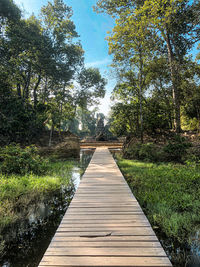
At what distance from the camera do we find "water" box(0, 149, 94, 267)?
7.84 ft

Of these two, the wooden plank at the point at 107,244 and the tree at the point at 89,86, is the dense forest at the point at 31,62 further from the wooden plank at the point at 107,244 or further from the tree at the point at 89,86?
the wooden plank at the point at 107,244

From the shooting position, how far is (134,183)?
17.9 ft

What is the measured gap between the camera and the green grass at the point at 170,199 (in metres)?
2.98

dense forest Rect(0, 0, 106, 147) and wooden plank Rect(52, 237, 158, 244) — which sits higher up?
dense forest Rect(0, 0, 106, 147)

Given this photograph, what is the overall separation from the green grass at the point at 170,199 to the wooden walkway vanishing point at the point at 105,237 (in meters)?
0.61

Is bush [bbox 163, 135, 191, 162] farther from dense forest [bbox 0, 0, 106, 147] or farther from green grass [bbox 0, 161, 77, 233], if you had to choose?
dense forest [bbox 0, 0, 106, 147]

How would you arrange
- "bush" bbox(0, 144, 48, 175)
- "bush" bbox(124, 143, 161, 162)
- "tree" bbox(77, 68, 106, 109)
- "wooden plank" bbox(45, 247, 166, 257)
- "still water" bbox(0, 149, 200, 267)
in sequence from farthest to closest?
"tree" bbox(77, 68, 106, 109) → "bush" bbox(124, 143, 161, 162) → "bush" bbox(0, 144, 48, 175) → "still water" bbox(0, 149, 200, 267) → "wooden plank" bbox(45, 247, 166, 257)

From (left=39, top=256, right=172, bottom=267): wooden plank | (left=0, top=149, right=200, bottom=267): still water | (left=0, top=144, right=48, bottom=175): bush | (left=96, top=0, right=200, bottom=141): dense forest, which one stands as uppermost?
(left=96, top=0, right=200, bottom=141): dense forest

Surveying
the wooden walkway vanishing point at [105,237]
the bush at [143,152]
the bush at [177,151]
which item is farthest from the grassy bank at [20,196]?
the bush at [177,151]

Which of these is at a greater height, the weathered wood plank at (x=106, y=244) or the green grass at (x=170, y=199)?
the weathered wood plank at (x=106, y=244)

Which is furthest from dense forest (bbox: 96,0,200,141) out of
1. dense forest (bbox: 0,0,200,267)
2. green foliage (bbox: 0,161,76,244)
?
green foliage (bbox: 0,161,76,244)

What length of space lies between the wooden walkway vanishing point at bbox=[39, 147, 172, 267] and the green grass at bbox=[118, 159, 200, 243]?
0.61 m

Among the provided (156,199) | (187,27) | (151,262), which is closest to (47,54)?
(187,27)

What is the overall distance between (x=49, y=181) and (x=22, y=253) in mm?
2849
